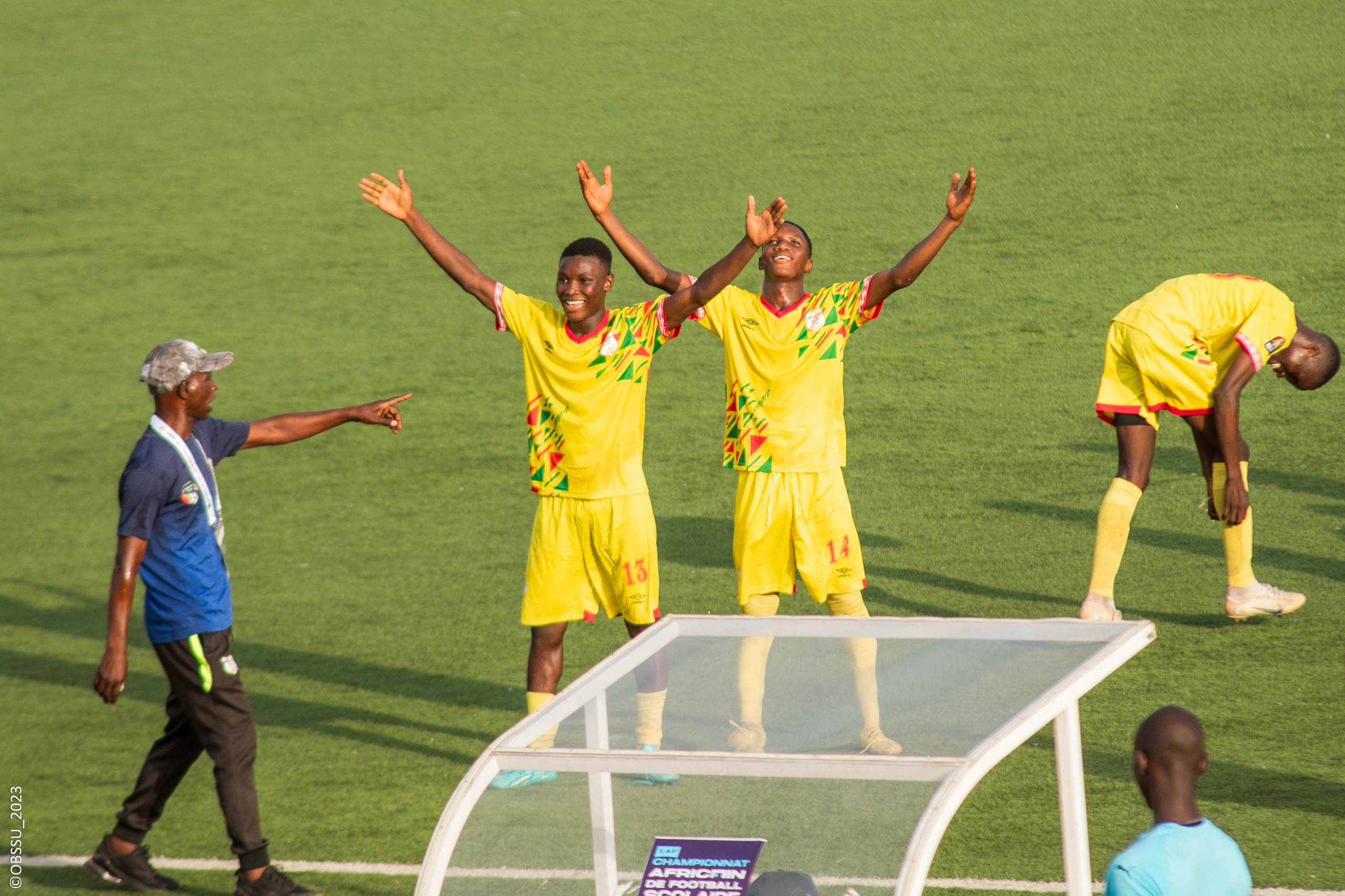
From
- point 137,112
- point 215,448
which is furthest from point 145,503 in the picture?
point 137,112

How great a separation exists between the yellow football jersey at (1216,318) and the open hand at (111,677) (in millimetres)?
4624

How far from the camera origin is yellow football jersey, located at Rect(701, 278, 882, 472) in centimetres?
626

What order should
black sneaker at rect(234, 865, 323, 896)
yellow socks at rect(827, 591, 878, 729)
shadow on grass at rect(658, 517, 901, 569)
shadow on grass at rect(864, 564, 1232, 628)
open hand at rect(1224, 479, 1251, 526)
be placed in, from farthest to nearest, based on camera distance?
1. shadow on grass at rect(658, 517, 901, 569)
2. shadow on grass at rect(864, 564, 1232, 628)
3. open hand at rect(1224, 479, 1251, 526)
4. black sneaker at rect(234, 865, 323, 896)
5. yellow socks at rect(827, 591, 878, 729)

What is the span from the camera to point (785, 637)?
405 centimetres

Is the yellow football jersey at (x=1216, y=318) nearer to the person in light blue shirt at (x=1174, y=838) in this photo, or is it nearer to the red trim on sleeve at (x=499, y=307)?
the red trim on sleeve at (x=499, y=307)

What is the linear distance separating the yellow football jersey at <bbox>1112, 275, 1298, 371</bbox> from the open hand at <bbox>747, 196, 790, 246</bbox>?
2357 millimetres

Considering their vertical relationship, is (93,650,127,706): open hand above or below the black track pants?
above

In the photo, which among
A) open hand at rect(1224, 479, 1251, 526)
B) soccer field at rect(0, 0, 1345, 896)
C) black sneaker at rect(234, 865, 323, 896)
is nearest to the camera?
black sneaker at rect(234, 865, 323, 896)

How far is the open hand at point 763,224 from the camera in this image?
18.2 ft

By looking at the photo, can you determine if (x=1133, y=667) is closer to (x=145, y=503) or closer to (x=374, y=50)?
(x=145, y=503)

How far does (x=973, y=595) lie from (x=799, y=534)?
7.05 ft

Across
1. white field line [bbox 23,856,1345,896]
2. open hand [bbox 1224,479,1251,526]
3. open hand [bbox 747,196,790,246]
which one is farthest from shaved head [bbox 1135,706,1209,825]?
open hand [bbox 1224,479,1251,526]

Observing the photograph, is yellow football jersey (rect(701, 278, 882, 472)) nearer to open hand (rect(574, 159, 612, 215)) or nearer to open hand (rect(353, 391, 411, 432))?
open hand (rect(574, 159, 612, 215))

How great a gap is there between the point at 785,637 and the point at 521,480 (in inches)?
270
